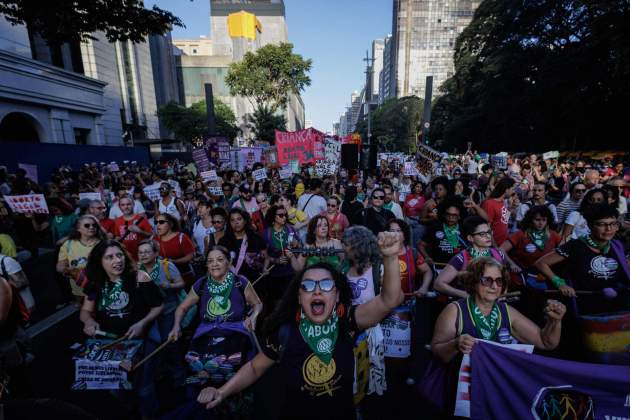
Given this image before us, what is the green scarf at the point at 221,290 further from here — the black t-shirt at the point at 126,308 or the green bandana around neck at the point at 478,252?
the green bandana around neck at the point at 478,252

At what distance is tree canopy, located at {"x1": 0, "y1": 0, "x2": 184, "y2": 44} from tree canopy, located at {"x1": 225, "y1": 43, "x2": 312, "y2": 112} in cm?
2780

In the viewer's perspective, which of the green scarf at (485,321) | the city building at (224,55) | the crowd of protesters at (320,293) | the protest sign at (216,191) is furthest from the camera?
the city building at (224,55)

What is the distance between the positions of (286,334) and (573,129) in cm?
3448

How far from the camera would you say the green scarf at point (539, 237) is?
3.93 metres

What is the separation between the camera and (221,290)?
3045 millimetres

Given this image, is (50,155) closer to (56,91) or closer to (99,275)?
(56,91)

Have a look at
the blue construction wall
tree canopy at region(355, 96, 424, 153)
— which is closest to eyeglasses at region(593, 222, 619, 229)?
the blue construction wall

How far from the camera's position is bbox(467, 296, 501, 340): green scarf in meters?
2.26

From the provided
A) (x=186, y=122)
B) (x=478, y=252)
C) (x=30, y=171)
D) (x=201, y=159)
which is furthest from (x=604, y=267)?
(x=186, y=122)

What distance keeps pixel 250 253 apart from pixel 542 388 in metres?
3.27

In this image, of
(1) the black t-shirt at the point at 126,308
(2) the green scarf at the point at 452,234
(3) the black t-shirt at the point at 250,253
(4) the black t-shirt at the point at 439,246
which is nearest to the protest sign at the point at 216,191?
(3) the black t-shirt at the point at 250,253

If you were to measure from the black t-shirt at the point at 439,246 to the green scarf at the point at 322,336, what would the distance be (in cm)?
232

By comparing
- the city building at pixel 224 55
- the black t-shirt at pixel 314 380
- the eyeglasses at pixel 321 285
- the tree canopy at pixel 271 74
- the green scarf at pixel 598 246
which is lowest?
the black t-shirt at pixel 314 380

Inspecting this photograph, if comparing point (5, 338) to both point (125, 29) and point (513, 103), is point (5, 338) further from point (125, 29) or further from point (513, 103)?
point (513, 103)
